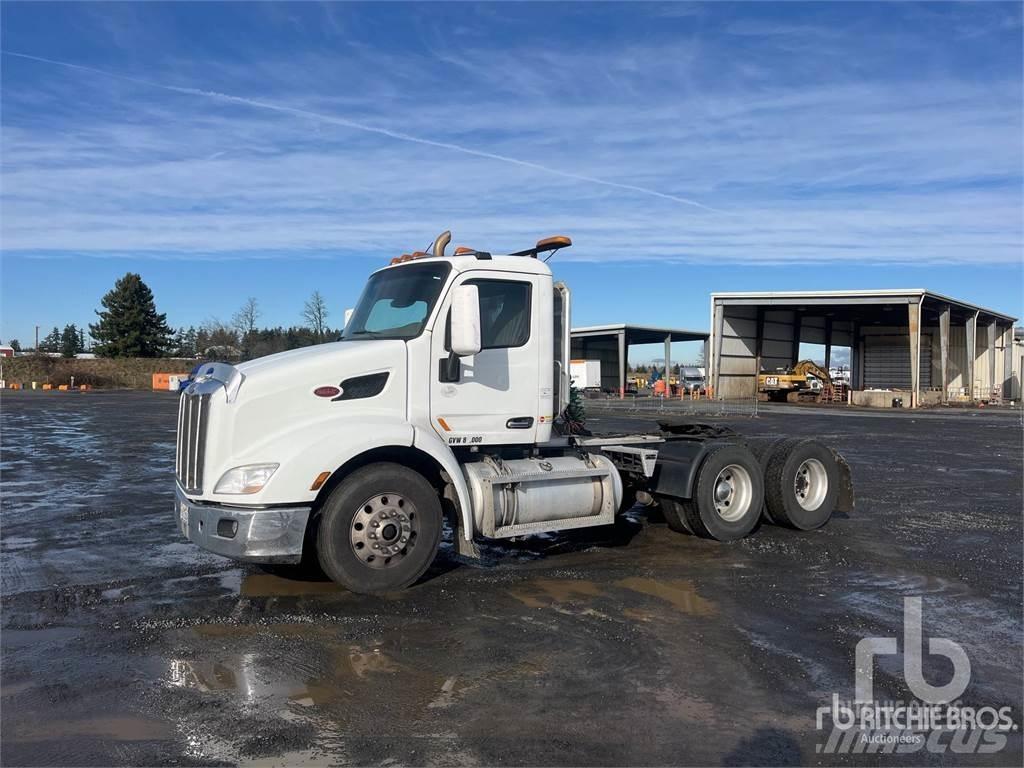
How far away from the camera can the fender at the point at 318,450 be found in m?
6.30

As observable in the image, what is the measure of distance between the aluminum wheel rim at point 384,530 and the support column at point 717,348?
146ft

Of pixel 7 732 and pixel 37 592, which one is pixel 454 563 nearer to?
pixel 37 592

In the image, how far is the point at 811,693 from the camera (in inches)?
192

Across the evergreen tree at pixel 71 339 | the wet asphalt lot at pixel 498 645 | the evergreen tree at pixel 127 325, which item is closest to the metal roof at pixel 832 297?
the wet asphalt lot at pixel 498 645

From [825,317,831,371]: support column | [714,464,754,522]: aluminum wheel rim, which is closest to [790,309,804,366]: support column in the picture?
[825,317,831,371]: support column

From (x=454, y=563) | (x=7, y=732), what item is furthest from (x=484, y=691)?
(x=454, y=563)

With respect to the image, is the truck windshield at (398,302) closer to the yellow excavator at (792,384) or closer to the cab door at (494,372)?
the cab door at (494,372)

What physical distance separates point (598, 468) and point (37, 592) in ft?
16.8

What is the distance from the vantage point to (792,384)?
50344 millimetres

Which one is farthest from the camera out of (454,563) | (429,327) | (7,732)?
(454,563)

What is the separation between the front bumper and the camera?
20.4ft

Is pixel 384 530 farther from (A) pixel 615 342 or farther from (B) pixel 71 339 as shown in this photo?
(B) pixel 71 339

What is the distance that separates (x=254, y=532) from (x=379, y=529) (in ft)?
3.27

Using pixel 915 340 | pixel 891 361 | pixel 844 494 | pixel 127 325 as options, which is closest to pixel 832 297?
pixel 915 340
